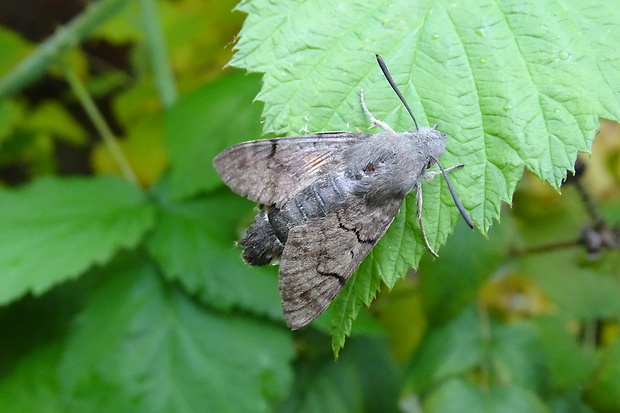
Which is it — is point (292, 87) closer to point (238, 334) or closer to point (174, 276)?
point (174, 276)

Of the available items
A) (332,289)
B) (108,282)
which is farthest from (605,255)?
(108,282)

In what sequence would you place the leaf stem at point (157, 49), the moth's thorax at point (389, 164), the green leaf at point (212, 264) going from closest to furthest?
1. the moth's thorax at point (389, 164)
2. the green leaf at point (212, 264)
3. the leaf stem at point (157, 49)

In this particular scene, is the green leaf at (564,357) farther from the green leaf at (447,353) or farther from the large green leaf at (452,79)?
the large green leaf at (452,79)

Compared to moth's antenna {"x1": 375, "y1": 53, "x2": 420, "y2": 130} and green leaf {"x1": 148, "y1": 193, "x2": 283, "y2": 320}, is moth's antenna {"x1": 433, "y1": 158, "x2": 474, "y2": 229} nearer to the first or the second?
moth's antenna {"x1": 375, "y1": 53, "x2": 420, "y2": 130}

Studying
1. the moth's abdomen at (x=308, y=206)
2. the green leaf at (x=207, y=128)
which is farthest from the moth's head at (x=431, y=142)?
the green leaf at (x=207, y=128)

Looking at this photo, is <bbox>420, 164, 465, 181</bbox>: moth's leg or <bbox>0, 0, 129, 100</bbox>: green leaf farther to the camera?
<bbox>0, 0, 129, 100</bbox>: green leaf

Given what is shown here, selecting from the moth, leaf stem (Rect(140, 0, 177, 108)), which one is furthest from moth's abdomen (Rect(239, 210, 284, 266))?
leaf stem (Rect(140, 0, 177, 108))
